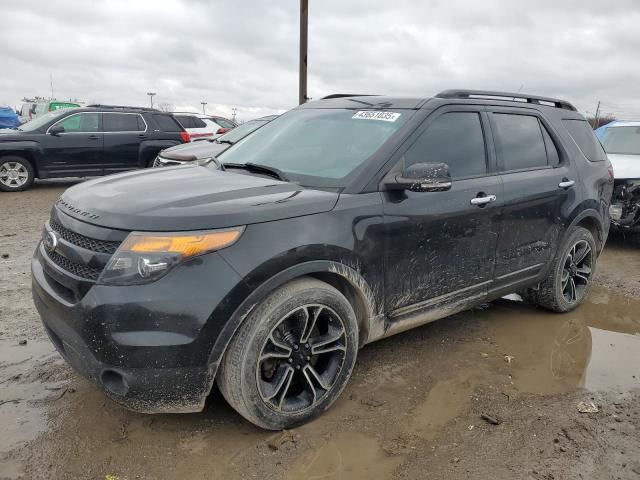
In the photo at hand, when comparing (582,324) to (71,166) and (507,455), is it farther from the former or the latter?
(71,166)

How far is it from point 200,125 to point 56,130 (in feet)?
16.1

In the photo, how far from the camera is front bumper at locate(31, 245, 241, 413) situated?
2.34m

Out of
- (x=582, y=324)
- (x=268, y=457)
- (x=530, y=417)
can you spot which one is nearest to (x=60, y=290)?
(x=268, y=457)

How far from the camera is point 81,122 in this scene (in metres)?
11.0

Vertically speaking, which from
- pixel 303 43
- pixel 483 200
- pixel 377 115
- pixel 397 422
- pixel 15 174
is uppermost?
pixel 303 43

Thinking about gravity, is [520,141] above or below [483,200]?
above

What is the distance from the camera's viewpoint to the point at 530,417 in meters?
3.04

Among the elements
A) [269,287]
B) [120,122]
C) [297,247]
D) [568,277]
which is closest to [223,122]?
[120,122]

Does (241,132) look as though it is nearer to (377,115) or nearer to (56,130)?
(56,130)

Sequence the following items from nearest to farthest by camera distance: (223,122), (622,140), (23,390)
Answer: (23,390) → (622,140) → (223,122)

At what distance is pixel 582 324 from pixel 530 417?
190 centimetres

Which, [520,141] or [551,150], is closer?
[520,141]

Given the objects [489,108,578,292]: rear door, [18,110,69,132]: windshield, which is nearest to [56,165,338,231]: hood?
[489,108,578,292]: rear door

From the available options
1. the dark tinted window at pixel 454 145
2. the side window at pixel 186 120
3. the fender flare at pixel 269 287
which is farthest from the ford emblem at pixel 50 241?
the side window at pixel 186 120
